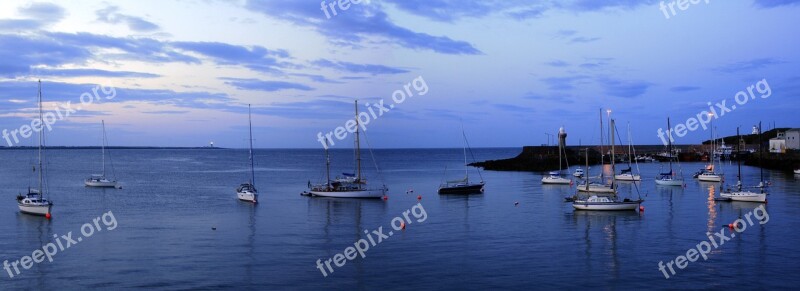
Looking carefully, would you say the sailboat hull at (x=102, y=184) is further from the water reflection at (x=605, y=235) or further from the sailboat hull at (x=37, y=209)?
the water reflection at (x=605, y=235)

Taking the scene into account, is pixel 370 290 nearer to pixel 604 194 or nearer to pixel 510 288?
pixel 510 288

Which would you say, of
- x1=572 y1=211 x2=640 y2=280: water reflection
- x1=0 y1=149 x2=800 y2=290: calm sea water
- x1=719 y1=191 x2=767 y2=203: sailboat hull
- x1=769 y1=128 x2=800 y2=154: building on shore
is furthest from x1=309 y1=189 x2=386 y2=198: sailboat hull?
x1=769 y1=128 x2=800 y2=154: building on shore

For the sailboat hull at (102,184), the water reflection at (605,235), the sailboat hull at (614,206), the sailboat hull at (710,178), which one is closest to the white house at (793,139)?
the sailboat hull at (710,178)

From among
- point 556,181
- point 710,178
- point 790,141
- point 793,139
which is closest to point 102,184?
point 556,181

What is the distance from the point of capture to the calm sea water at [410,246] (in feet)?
77.7

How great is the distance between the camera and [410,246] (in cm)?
3025

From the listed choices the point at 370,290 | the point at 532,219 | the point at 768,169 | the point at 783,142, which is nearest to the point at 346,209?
the point at 532,219

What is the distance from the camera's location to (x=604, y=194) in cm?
5897

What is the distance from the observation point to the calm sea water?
23.7m

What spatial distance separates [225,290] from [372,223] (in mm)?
17585

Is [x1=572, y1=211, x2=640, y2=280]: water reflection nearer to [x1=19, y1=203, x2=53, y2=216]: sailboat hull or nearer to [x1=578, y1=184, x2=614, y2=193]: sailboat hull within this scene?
[x1=578, y1=184, x2=614, y2=193]: sailboat hull

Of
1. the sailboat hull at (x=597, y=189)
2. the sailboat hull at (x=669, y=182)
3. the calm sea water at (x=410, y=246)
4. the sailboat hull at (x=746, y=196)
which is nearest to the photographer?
the calm sea water at (x=410, y=246)

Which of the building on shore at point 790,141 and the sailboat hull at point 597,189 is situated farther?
the building on shore at point 790,141

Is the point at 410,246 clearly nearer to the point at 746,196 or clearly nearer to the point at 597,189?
the point at 746,196
